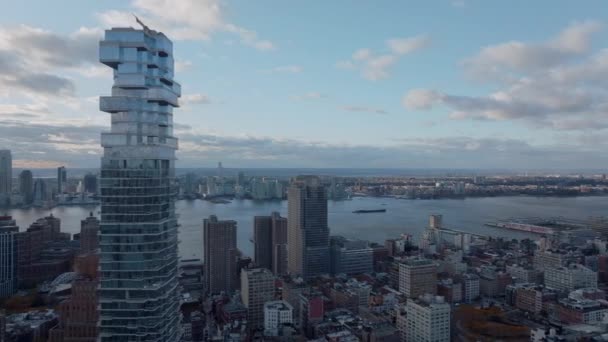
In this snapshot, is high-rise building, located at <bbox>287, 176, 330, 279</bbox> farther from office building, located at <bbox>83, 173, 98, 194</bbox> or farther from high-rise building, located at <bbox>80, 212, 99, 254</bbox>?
office building, located at <bbox>83, 173, 98, 194</bbox>

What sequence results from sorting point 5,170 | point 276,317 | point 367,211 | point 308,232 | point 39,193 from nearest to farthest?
point 276,317 → point 308,232 → point 367,211 → point 5,170 → point 39,193

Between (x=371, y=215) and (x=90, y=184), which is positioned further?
(x=90, y=184)

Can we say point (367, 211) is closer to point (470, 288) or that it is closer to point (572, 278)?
point (470, 288)

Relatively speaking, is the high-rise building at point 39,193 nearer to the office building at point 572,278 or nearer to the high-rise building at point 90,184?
the high-rise building at point 90,184

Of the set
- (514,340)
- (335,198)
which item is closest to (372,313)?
(514,340)

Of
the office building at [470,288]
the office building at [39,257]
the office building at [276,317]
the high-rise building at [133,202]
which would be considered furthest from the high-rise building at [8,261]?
the office building at [470,288]

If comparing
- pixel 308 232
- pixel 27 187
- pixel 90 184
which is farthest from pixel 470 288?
pixel 90 184

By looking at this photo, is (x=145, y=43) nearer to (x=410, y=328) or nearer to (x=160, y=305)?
(x=160, y=305)

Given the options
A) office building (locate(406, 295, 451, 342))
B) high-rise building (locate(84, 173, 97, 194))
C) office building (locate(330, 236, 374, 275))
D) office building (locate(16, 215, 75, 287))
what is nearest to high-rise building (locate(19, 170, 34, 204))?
high-rise building (locate(84, 173, 97, 194))
